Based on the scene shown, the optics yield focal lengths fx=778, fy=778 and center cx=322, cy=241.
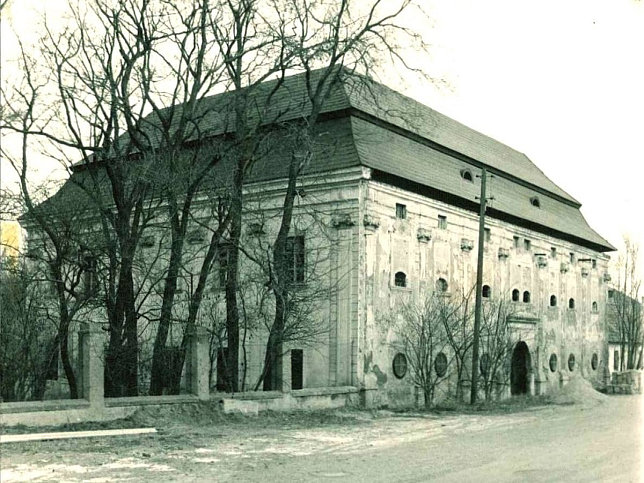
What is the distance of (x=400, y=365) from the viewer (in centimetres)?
2625

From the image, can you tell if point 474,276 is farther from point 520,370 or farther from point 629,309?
point 629,309

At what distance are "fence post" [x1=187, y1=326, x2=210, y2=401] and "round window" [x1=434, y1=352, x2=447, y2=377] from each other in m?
11.6

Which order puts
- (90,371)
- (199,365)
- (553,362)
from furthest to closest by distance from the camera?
(553,362)
(199,365)
(90,371)

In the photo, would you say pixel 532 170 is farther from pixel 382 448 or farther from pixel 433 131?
pixel 382 448

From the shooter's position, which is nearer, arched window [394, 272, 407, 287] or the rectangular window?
arched window [394, 272, 407, 287]

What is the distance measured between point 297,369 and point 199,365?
25.3 ft

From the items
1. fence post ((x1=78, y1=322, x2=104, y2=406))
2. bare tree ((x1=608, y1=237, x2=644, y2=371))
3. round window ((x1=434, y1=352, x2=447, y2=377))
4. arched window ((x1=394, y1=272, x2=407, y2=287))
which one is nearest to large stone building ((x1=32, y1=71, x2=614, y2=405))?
arched window ((x1=394, y1=272, x2=407, y2=287))

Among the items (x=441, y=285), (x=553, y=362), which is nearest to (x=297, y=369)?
(x=441, y=285)

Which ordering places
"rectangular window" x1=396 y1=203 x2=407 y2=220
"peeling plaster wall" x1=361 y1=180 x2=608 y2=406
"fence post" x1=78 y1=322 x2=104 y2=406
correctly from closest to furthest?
1. "fence post" x1=78 y1=322 x2=104 y2=406
2. "peeling plaster wall" x1=361 y1=180 x2=608 y2=406
3. "rectangular window" x1=396 y1=203 x2=407 y2=220

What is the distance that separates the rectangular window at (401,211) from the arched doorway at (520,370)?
35.8ft

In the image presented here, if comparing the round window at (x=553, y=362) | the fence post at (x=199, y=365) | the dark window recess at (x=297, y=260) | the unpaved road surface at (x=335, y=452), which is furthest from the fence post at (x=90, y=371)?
the round window at (x=553, y=362)

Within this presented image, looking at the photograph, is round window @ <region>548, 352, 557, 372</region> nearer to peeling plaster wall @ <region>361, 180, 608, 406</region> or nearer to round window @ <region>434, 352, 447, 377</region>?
peeling plaster wall @ <region>361, 180, 608, 406</region>

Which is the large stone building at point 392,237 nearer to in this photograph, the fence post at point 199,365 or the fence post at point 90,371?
the fence post at point 199,365

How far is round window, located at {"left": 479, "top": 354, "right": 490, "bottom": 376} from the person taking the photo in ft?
92.3
